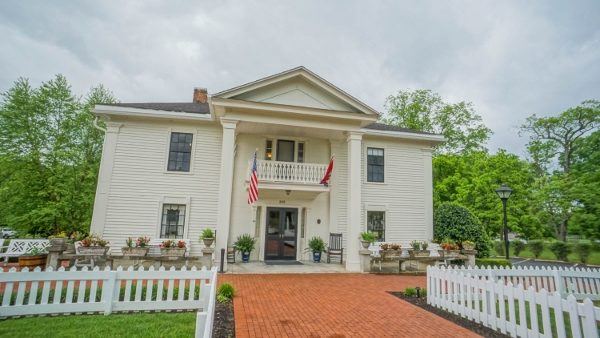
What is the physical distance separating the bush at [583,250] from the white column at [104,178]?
27.8 meters

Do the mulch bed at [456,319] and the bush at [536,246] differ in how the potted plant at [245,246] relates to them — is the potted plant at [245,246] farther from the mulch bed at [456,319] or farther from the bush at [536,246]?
the bush at [536,246]

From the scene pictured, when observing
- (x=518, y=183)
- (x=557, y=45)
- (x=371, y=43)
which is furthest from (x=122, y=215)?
(x=557, y=45)

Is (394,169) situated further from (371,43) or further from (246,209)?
(371,43)

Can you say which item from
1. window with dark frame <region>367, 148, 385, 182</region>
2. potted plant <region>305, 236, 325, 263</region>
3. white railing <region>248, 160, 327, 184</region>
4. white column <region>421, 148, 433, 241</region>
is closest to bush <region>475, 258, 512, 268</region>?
white column <region>421, 148, 433, 241</region>

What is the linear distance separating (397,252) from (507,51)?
14.5m

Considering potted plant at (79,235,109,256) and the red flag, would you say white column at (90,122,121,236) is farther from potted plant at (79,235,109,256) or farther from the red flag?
the red flag

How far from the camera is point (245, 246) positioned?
36.6 feet

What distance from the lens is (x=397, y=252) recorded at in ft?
36.2

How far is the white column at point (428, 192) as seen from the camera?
13.7 meters

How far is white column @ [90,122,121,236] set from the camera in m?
10.8

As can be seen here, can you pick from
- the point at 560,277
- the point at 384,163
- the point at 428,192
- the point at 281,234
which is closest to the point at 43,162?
the point at 281,234

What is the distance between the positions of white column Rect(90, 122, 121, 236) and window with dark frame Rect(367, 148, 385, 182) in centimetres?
1134

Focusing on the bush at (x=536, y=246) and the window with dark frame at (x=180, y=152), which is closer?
the window with dark frame at (x=180, y=152)

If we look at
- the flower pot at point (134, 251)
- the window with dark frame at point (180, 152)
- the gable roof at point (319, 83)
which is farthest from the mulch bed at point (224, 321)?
the gable roof at point (319, 83)
